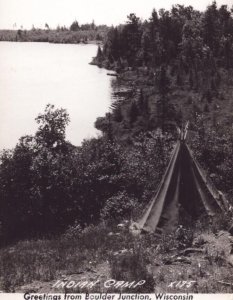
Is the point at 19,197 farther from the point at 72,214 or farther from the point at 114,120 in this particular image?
the point at 114,120

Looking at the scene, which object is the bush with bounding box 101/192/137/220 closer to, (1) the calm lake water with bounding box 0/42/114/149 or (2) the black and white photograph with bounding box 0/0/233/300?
(2) the black and white photograph with bounding box 0/0/233/300

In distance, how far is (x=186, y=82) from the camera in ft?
216

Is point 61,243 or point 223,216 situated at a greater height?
point 223,216

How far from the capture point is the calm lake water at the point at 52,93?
4981cm

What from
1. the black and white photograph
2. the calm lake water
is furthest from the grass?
the calm lake water

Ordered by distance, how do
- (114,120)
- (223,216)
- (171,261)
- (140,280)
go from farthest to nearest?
(114,120)
(223,216)
(171,261)
(140,280)

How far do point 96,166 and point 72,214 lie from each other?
2.71 meters

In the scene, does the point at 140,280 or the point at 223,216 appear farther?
the point at 223,216

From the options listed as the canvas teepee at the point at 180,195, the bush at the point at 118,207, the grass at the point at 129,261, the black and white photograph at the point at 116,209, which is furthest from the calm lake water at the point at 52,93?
the canvas teepee at the point at 180,195

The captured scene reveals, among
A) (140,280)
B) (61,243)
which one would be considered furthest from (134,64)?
(140,280)

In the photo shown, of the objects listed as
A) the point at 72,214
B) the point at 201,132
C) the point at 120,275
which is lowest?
the point at 72,214

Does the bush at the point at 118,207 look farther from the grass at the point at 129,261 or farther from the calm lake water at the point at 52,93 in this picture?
the calm lake water at the point at 52,93

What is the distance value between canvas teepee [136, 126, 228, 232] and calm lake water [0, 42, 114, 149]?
23.0 meters

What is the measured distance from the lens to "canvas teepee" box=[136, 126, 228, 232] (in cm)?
1594
